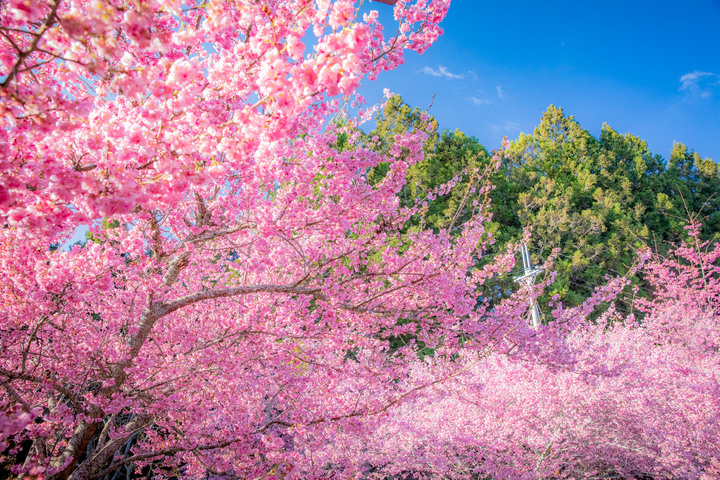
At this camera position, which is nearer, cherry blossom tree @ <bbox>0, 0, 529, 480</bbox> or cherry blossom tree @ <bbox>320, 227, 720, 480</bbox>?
cherry blossom tree @ <bbox>0, 0, 529, 480</bbox>

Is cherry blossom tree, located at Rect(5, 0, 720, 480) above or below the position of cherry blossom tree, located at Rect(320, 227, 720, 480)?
above

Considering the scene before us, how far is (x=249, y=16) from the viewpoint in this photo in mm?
2285

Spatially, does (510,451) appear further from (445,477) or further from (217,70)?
(217,70)

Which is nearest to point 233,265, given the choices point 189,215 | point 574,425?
point 189,215

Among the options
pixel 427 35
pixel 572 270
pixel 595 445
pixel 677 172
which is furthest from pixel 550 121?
pixel 427 35

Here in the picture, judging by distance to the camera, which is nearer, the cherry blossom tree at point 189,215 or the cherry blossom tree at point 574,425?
the cherry blossom tree at point 189,215

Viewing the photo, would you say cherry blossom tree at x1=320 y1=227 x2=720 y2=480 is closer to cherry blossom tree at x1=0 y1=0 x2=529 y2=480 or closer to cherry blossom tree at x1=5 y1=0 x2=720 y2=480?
cherry blossom tree at x1=5 y1=0 x2=720 y2=480

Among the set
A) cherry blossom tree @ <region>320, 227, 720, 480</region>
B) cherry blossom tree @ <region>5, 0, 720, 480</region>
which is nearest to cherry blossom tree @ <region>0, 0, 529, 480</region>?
cherry blossom tree @ <region>5, 0, 720, 480</region>

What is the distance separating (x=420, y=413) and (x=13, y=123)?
8951 millimetres

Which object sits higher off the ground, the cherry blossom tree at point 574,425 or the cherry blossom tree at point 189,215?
the cherry blossom tree at point 189,215

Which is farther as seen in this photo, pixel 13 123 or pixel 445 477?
pixel 445 477

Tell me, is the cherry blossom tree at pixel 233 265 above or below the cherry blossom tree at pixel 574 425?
above

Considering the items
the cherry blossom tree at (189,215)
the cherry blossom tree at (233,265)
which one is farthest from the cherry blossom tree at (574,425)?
the cherry blossom tree at (189,215)

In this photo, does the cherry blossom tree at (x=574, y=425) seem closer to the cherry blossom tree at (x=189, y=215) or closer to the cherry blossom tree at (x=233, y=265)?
the cherry blossom tree at (x=233, y=265)
